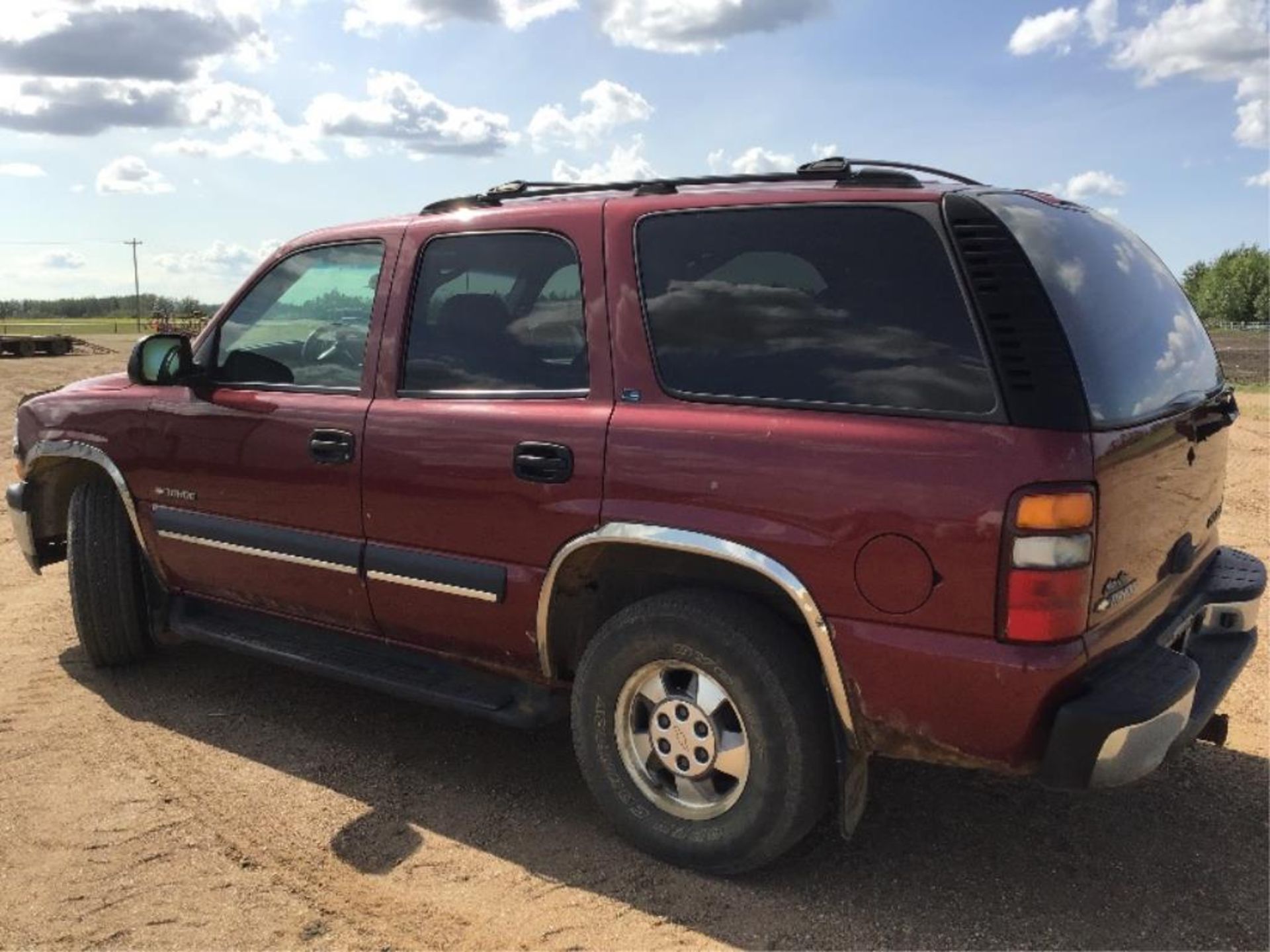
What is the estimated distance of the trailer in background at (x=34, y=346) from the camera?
1234 inches

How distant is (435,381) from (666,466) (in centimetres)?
101

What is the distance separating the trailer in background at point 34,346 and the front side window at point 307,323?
104 feet

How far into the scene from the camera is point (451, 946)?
279 centimetres

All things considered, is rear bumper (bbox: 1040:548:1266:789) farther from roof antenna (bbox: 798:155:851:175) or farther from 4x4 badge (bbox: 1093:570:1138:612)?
roof antenna (bbox: 798:155:851:175)

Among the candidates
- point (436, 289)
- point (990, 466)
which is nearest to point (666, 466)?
point (990, 466)

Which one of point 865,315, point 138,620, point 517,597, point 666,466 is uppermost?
point 865,315

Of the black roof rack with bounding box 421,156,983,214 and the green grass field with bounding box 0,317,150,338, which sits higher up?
the black roof rack with bounding box 421,156,983,214

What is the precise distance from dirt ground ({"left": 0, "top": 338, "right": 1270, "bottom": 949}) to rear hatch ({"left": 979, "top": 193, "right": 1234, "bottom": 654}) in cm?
80

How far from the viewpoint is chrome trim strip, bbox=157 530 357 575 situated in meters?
3.72

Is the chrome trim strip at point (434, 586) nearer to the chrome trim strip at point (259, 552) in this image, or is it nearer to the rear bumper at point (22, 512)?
the chrome trim strip at point (259, 552)

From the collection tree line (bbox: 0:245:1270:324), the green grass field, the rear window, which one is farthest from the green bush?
the rear window

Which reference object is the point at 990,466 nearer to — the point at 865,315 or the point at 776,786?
the point at 865,315

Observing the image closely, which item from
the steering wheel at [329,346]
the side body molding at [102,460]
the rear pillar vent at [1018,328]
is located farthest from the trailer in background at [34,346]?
the rear pillar vent at [1018,328]

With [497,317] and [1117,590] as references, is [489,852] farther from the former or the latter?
[1117,590]
